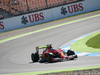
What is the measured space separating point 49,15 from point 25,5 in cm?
358

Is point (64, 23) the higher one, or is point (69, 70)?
point (69, 70)

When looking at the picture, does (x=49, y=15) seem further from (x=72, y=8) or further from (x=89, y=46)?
(x=89, y=46)

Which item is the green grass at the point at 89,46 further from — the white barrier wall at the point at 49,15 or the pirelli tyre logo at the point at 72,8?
the pirelli tyre logo at the point at 72,8

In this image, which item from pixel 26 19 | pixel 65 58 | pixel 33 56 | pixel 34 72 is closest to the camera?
pixel 34 72

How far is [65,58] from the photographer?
11.6 metres

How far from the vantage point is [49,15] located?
29656 millimetres

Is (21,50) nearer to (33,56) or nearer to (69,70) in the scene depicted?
(33,56)

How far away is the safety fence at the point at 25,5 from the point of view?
30.7m

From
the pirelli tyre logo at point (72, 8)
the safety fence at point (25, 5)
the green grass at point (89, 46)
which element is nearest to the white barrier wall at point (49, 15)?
the pirelli tyre logo at point (72, 8)

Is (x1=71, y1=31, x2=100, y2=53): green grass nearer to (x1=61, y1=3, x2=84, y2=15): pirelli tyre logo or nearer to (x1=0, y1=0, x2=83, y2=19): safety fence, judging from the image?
(x1=61, y1=3, x2=84, y2=15): pirelli tyre logo

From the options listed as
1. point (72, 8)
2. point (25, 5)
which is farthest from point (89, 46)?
point (25, 5)

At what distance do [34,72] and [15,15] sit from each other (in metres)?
20.5

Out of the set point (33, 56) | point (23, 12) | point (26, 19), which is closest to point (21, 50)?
point (33, 56)

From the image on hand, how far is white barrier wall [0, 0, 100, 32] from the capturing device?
28.7 meters
